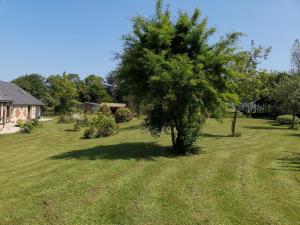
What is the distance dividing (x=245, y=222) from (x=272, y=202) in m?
2.10

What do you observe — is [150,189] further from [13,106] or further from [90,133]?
[13,106]

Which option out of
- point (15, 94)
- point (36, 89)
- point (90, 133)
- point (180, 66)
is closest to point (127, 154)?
point (180, 66)

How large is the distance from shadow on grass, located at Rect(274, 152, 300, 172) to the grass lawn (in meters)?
0.05

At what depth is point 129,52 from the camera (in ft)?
65.9

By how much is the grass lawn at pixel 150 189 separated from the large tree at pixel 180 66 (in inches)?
88.3

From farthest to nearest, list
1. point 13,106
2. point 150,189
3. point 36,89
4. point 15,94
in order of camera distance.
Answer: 1. point 36,89
2. point 15,94
3. point 13,106
4. point 150,189

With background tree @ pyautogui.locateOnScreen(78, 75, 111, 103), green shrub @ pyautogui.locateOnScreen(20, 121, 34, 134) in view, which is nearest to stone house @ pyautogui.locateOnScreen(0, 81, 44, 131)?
green shrub @ pyautogui.locateOnScreen(20, 121, 34, 134)

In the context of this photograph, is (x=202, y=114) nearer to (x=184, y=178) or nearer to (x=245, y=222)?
(x=184, y=178)

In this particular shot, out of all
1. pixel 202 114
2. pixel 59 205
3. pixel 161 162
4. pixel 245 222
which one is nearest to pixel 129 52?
pixel 202 114

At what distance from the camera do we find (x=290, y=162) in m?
18.3

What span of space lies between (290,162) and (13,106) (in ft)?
124

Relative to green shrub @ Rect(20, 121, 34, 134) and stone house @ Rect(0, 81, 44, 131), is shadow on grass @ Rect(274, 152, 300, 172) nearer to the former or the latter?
green shrub @ Rect(20, 121, 34, 134)

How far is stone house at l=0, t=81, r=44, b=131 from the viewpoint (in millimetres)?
41688

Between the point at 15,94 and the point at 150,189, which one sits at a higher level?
the point at 15,94
